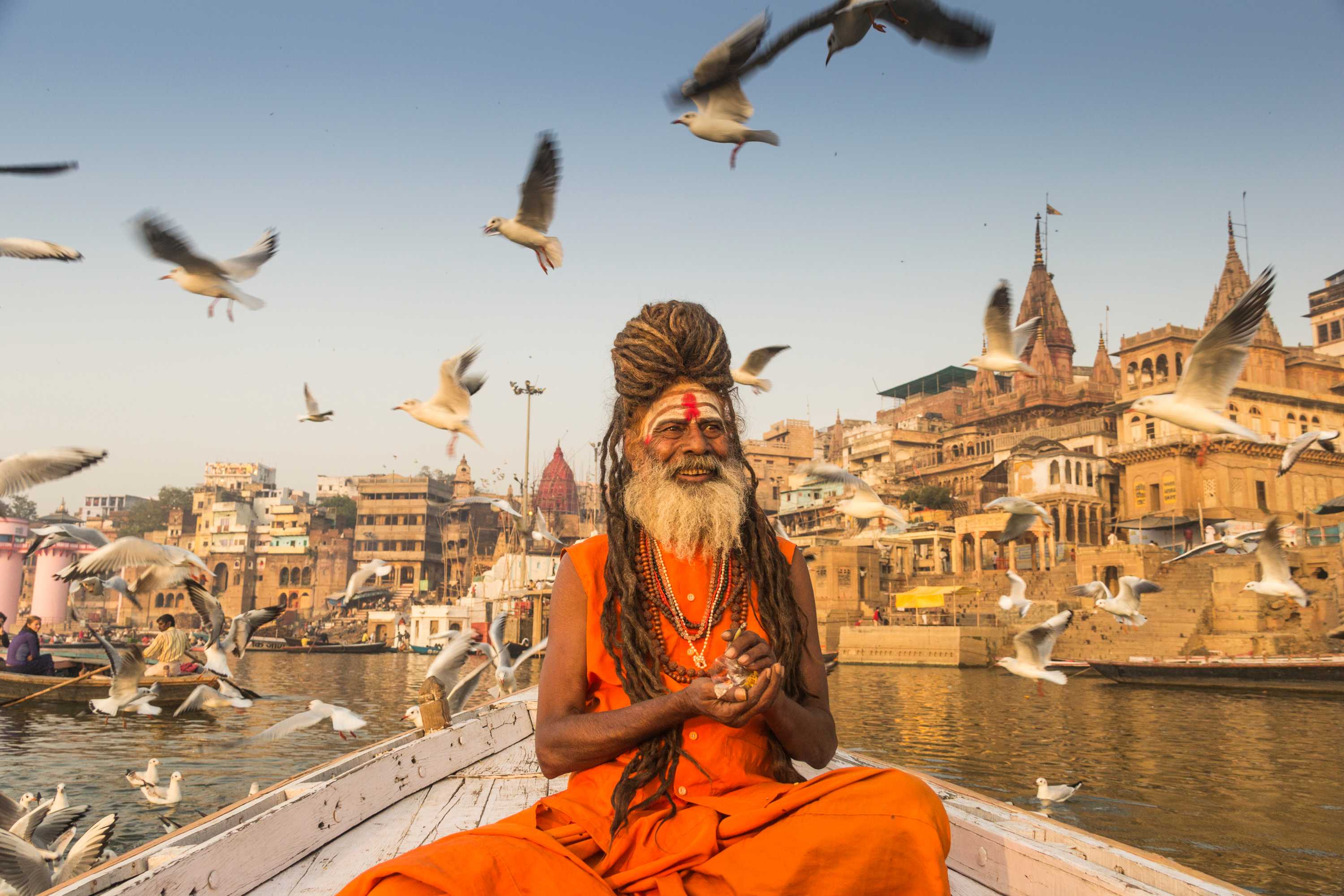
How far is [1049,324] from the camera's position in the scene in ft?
223

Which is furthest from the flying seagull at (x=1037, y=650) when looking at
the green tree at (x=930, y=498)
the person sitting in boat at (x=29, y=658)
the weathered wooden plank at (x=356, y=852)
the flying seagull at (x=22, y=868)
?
the green tree at (x=930, y=498)

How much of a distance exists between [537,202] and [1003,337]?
5.43 metres

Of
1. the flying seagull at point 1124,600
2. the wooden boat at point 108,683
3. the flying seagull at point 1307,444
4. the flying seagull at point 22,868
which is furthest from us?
the wooden boat at point 108,683

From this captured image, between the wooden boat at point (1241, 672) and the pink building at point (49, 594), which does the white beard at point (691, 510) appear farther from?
the pink building at point (49, 594)

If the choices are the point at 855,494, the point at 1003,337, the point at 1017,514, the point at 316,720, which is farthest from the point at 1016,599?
the point at 316,720

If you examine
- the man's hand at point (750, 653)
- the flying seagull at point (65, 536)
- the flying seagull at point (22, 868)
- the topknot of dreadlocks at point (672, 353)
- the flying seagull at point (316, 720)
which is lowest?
the flying seagull at point (316, 720)

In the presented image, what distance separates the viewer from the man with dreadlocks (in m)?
1.70

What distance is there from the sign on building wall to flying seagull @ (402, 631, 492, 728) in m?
39.4

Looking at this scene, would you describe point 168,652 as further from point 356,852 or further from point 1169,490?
point 1169,490

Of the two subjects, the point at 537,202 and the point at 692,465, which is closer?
the point at 692,465

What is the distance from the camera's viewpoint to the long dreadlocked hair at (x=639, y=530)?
2.18 metres

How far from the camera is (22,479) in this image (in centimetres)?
722

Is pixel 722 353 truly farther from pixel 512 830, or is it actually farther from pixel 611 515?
pixel 512 830

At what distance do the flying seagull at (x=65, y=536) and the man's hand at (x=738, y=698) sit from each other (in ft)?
27.0
